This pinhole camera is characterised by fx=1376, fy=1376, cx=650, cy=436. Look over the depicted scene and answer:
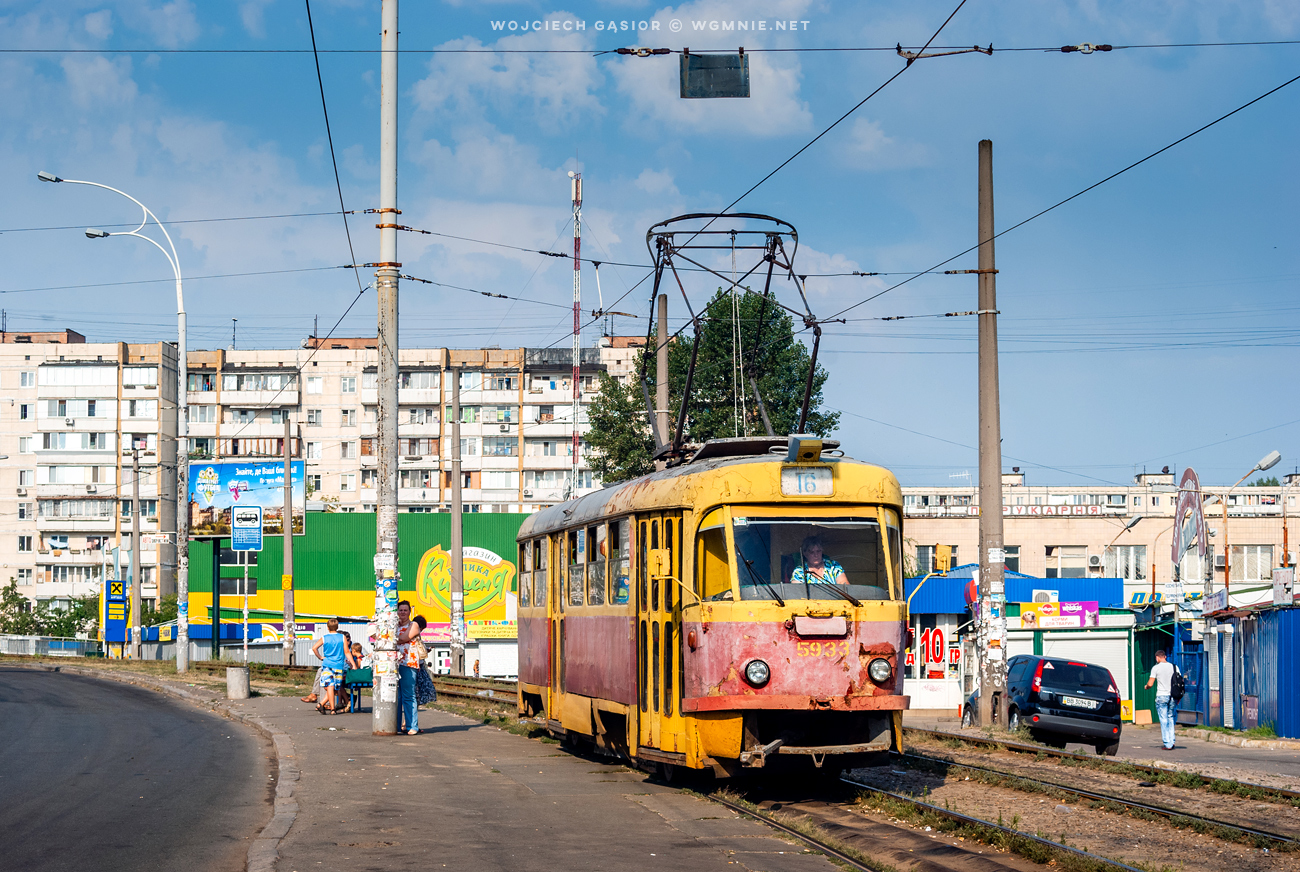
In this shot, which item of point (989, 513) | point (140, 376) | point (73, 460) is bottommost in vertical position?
point (989, 513)

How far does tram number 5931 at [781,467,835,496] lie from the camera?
12.0 meters

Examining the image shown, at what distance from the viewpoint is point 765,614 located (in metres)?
11.4

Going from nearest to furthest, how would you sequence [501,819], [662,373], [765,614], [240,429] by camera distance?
[501,819] → [765,614] → [662,373] → [240,429]

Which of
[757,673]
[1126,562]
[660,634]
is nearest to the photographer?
[757,673]

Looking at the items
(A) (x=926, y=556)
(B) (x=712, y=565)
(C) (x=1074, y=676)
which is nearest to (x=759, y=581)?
(B) (x=712, y=565)

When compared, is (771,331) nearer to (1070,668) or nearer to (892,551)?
(1070,668)

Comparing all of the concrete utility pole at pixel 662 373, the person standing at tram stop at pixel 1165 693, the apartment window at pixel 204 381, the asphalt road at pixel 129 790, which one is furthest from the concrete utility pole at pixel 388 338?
the apartment window at pixel 204 381

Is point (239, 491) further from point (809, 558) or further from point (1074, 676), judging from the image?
point (809, 558)

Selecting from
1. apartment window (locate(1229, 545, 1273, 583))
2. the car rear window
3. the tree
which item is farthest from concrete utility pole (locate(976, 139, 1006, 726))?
apartment window (locate(1229, 545, 1273, 583))

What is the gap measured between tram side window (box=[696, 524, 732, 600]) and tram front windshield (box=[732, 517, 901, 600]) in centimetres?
15

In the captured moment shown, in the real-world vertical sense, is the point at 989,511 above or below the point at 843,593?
above

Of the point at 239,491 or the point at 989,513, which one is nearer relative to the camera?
the point at 989,513

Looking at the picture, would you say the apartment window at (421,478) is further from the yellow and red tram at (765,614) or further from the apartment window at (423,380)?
the yellow and red tram at (765,614)

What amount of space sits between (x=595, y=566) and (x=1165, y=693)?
1167cm
